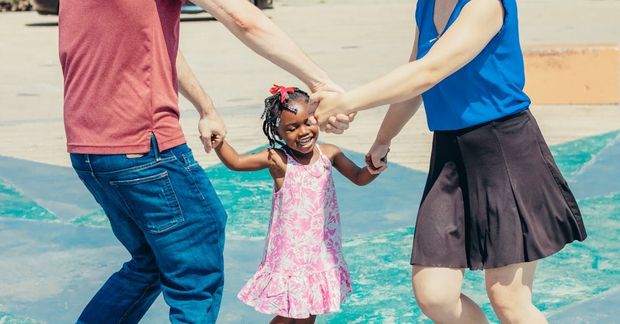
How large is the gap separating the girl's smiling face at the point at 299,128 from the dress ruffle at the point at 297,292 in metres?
0.50

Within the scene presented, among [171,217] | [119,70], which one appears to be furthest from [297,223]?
[119,70]

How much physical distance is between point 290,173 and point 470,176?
87 centimetres

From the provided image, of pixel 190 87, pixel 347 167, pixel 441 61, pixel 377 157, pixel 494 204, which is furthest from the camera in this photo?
pixel 347 167

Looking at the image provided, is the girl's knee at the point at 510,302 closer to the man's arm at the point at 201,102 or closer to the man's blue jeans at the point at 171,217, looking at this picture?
the man's blue jeans at the point at 171,217

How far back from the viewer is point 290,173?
13.8 ft

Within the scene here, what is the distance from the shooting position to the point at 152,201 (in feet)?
11.6

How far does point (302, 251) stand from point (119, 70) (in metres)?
1.16

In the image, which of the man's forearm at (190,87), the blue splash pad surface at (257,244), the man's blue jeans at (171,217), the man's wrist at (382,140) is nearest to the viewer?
the man's blue jeans at (171,217)

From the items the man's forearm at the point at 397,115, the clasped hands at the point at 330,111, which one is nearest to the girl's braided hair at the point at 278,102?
the man's forearm at the point at 397,115

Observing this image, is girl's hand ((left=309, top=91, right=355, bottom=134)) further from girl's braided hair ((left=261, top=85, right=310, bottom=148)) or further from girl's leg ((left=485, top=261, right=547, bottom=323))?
girl's leg ((left=485, top=261, right=547, bottom=323))

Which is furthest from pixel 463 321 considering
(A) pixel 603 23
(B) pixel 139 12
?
(A) pixel 603 23

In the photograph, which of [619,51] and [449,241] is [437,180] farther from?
[619,51]

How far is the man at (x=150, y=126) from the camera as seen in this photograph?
343 cm

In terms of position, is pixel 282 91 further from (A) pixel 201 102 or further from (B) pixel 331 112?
(B) pixel 331 112
